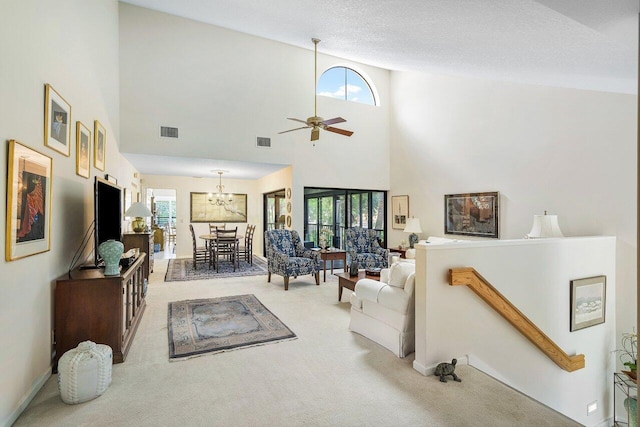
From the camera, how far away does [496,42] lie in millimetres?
2467

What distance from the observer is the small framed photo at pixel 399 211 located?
25.1ft

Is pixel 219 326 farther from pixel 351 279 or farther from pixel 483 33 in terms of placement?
pixel 483 33

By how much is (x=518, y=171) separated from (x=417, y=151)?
245 cm

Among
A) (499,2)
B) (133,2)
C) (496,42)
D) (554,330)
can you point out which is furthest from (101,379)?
(133,2)

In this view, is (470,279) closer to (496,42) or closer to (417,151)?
(496,42)

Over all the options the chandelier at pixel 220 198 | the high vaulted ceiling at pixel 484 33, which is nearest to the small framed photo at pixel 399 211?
the high vaulted ceiling at pixel 484 33

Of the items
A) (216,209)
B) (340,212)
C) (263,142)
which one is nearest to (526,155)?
(340,212)

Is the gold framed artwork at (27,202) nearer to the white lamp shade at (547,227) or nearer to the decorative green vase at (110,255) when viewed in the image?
the decorative green vase at (110,255)

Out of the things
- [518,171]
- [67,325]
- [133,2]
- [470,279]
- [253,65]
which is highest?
[133,2]

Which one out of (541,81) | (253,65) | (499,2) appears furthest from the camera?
(253,65)

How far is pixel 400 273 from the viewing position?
3090 mm

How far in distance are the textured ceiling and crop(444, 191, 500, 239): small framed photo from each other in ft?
8.23

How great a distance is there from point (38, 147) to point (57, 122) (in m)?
0.46

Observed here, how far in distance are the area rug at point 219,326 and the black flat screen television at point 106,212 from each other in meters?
1.18
